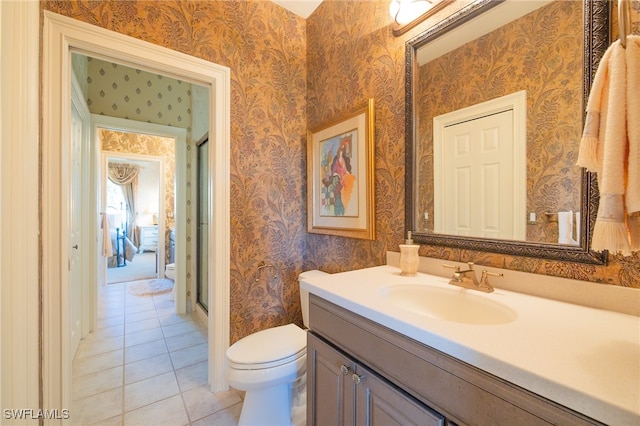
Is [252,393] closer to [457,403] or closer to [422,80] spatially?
[457,403]

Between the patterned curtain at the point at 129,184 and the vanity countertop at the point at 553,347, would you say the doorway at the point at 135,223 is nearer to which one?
the patterned curtain at the point at 129,184

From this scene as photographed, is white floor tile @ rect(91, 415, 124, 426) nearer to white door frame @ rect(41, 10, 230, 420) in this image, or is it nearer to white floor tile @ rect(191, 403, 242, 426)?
white door frame @ rect(41, 10, 230, 420)

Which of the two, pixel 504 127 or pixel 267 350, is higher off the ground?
pixel 504 127

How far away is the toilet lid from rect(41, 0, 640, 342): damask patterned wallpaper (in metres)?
0.41

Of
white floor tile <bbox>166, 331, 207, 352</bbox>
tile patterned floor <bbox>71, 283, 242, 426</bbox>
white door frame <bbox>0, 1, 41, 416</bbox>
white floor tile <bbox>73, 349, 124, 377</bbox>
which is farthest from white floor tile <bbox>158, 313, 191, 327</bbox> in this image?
white door frame <bbox>0, 1, 41, 416</bbox>

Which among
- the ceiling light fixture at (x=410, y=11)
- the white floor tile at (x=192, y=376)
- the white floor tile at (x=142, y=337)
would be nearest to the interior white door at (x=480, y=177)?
the ceiling light fixture at (x=410, y=11)

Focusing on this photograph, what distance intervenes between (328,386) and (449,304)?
0.56m

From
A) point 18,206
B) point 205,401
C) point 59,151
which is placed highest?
point 59,151

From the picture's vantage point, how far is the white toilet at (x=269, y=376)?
128 centimetres

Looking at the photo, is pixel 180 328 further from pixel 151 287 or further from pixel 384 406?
pixel 384 406

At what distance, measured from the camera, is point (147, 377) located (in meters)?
1.87

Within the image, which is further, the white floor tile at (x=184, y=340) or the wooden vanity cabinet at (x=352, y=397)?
the white floor tile at (x=184, y=340)

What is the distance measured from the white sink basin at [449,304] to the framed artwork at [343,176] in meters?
0.49

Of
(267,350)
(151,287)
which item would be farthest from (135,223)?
(267,350)
